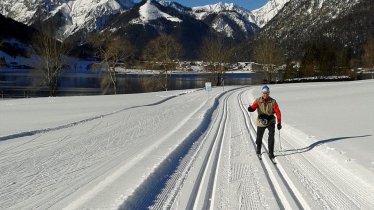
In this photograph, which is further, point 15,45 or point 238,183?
point 15,45

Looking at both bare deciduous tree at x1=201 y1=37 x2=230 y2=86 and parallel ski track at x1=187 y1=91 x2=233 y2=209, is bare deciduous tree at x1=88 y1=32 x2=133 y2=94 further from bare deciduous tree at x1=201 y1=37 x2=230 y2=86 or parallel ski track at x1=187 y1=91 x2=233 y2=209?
parallel ski track at x1=187 y1=91 x2=233 y2=209

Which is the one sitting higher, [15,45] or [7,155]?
[15,45]

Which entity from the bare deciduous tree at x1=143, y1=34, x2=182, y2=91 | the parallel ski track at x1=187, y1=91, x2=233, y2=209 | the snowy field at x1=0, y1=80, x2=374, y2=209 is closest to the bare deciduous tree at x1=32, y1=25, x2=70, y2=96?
the bare deciduous tree at x1=143, y1=34, x2=182, y2=91

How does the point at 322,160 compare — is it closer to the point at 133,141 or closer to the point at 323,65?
the point at 133,141

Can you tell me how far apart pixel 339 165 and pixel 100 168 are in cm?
555

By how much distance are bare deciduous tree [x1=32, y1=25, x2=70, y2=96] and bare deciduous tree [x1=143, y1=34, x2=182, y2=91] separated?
11412 mm

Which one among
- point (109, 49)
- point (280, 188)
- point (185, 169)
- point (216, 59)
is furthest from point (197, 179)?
point (216, 59)

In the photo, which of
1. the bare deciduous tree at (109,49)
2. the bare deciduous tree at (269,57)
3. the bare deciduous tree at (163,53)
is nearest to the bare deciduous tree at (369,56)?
the bare deciduous tree at (269,57)

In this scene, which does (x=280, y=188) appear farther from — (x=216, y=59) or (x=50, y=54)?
(x=216, y=59)

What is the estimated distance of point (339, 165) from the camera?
9.86m

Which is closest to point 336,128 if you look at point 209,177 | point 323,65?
point 209,177

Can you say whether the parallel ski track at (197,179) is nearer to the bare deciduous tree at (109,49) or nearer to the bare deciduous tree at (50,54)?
the bare deciduous tree at (109,49)

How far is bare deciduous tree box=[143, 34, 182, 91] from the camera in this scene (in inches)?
2282

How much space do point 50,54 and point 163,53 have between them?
1535cm
